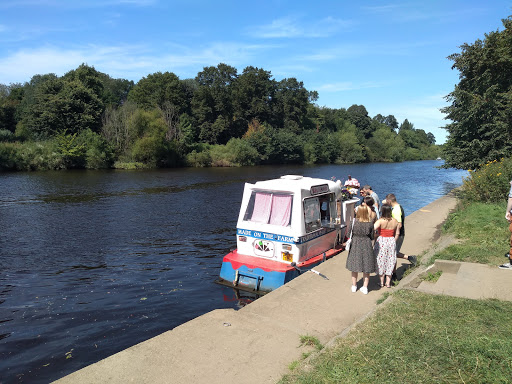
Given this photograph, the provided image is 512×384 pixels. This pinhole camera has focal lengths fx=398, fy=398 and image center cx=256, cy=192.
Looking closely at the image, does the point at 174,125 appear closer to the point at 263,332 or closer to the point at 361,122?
the point at 263,332

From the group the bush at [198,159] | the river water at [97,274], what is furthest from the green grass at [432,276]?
the bush at [198,159]

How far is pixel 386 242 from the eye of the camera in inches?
331

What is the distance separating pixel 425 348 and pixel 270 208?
6.80 meters

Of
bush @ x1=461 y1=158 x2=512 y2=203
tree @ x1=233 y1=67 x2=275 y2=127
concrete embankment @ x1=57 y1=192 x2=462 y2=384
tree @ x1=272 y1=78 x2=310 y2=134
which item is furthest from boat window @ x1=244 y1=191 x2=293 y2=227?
tree @ x1=272 y1=78 x2=310 y2=134

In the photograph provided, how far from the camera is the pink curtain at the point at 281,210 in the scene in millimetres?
11039

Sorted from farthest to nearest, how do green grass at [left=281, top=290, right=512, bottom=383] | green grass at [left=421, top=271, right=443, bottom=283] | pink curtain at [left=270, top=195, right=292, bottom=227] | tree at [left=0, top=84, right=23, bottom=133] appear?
tree at [left=0, top=84, right=23, bottom=133] < pink curtain at [left=270, top=195, right=292, bottom=227] < green grass at [left=421, top=271, right=443, bottom=283] < green grass at [left=281, top=290, right=512, bottom=383]

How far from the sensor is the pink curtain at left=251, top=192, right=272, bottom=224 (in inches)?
446

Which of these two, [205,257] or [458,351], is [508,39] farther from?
[458,351]

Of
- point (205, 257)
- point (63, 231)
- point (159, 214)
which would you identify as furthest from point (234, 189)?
point (205, 257)

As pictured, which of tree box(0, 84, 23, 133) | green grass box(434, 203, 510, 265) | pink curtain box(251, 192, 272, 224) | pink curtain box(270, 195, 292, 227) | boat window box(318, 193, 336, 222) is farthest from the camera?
tree box(0, 84, 23, 133)

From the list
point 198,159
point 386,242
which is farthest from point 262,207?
point 198,159

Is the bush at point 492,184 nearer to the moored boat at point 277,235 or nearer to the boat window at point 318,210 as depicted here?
the boat window at point 318,210

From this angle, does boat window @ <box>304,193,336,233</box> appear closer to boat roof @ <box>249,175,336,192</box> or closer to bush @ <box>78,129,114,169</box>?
boat roof @ <box>249,175,336,192</box>

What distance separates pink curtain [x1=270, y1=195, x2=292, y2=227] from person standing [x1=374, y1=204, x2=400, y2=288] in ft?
10.1
